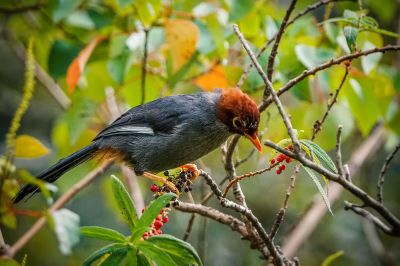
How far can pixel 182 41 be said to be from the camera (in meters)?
3.55

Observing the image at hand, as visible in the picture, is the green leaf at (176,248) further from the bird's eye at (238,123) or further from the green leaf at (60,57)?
the green leaf at (60,57)

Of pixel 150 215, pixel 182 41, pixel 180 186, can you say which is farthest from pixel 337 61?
pixel 182 41

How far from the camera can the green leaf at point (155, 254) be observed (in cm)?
196

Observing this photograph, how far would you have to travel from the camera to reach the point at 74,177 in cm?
411

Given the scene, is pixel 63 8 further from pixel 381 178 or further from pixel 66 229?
pixel 381 178

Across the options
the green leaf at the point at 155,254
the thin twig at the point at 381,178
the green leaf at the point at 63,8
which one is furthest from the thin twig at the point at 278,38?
the green leaf at the point at 63,8

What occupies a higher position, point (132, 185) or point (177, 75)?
point (177, 75)

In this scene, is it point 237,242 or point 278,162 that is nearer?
point 278,162

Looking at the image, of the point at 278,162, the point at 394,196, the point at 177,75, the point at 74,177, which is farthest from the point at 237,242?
the point at 278,162

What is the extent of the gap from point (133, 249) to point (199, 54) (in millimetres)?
2075

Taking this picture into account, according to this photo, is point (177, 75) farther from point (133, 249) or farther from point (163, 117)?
point (133, 249)

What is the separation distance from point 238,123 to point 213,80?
651 millimetres

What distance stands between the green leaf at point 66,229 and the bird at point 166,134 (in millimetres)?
1738

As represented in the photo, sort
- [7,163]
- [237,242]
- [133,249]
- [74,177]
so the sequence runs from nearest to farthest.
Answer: [7,163]
[133,249]
[74,177]
[237,242]
